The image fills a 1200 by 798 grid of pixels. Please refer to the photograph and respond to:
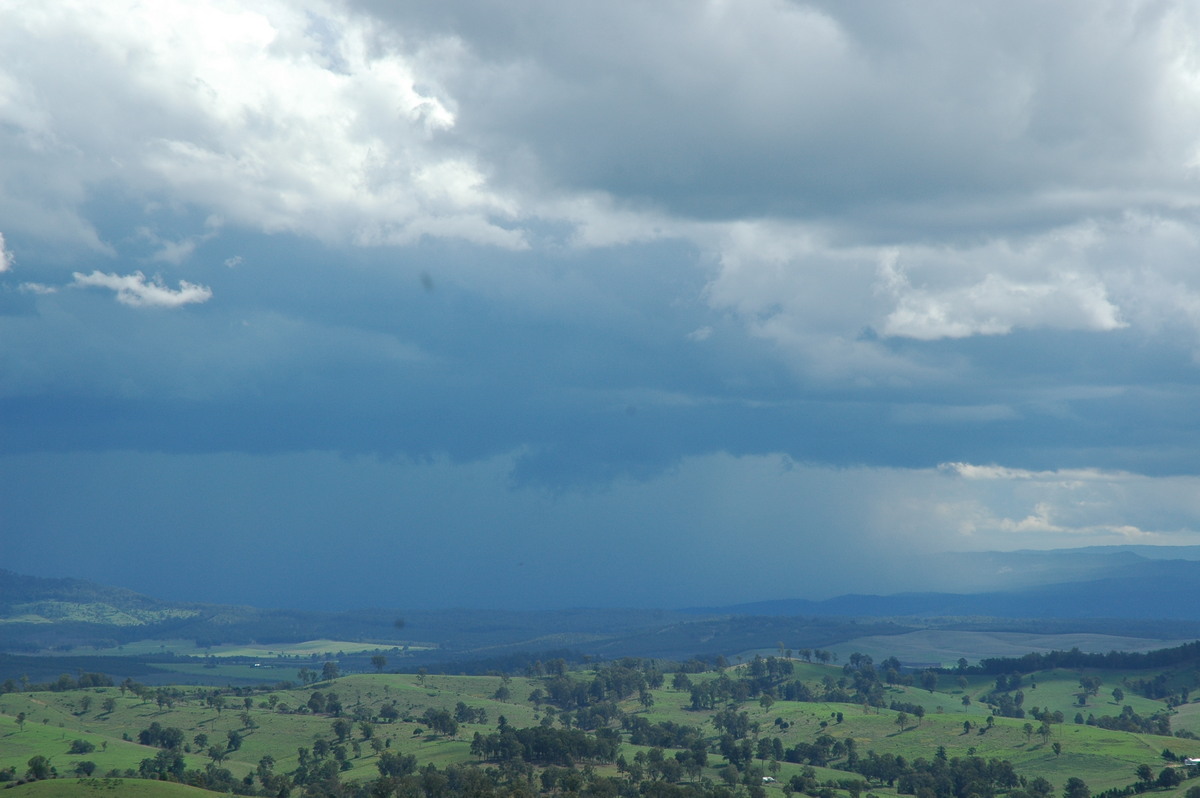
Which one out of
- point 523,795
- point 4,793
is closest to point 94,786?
point 4,793

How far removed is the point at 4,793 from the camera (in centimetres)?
17800

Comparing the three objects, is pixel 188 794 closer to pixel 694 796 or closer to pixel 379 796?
pixel 379 796

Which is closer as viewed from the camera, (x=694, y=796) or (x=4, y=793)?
(x=4, y=793)

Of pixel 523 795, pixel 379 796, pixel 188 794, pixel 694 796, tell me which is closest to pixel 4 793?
pixel 188 794

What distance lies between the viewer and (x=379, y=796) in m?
199

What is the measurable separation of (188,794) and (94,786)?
1458 cm

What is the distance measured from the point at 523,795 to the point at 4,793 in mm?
83048

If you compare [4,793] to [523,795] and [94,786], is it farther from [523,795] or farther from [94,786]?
[523,795]

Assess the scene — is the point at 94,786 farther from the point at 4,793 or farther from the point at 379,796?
the point at 379,796

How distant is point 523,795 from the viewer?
191750 mm

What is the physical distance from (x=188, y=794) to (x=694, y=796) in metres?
86.3

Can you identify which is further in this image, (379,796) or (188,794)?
(379,796)

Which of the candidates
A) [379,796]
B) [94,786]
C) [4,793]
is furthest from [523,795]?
[4,793]

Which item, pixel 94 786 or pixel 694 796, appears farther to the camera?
pixel 694 796
